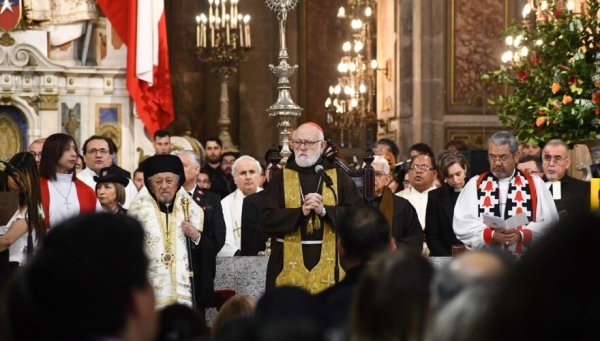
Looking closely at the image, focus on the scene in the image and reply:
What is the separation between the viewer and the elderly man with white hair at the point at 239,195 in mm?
11523

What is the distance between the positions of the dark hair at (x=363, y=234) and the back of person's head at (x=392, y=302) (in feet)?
5.93

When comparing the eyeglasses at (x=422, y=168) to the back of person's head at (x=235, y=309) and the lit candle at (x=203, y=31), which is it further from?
the lit candle at (x=203, y=31)

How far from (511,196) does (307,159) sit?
1.61 m

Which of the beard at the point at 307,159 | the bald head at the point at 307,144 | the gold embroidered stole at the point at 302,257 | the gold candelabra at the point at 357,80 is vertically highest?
the gold candelabra at the point at 357,80

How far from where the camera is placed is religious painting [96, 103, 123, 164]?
691 inches

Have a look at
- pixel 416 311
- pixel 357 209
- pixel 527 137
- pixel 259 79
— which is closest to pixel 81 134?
pixel 259 79

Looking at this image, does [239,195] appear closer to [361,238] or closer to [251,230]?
[251,230]

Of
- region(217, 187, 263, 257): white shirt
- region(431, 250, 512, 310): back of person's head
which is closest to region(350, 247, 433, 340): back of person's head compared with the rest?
region(431, 250, 512, 310): back of person's head

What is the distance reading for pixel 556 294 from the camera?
238 centimetres

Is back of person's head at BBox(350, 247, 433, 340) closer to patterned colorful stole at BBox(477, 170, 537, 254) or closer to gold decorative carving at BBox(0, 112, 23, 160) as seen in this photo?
patterned colorful stole at BBox(477, 170, 537, 254)

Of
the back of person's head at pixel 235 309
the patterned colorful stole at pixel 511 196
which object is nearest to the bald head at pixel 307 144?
the patterned colorful stole at pixel 511 196

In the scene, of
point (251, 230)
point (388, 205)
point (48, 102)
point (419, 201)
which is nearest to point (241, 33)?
point (48, 102)

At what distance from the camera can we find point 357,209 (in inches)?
216

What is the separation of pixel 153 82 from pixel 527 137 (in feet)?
23.0
